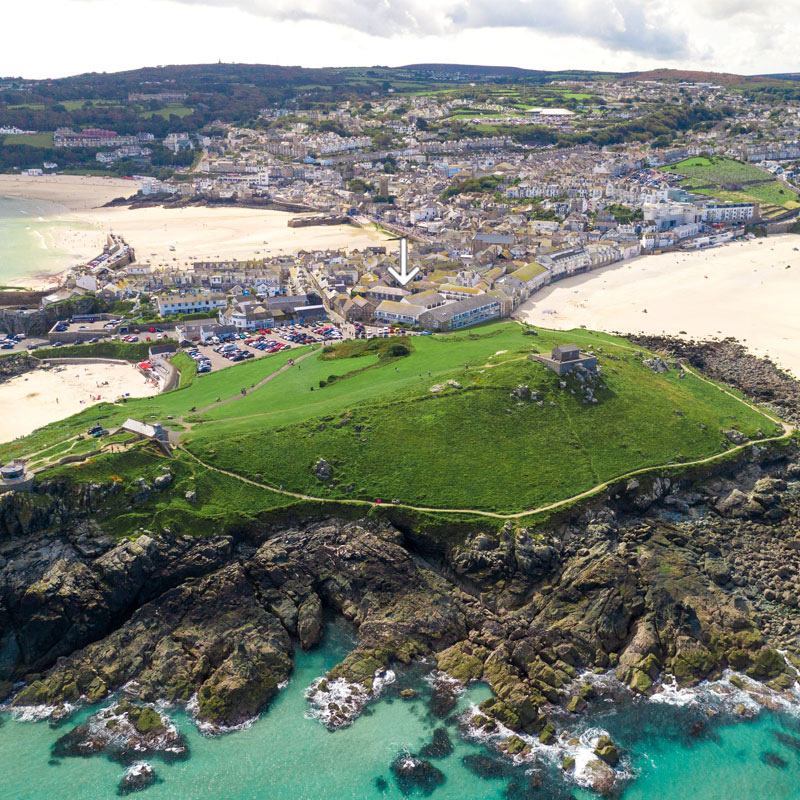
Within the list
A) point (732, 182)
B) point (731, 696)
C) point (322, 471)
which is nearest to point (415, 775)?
point (731, 696)

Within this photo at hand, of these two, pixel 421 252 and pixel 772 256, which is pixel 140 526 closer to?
pixel 421 252

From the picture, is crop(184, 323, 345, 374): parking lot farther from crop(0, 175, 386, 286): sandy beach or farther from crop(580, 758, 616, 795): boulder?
crop(580, 758, 616, 795): boulder

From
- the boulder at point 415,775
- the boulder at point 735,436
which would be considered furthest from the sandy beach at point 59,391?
the boulder at point 735,436

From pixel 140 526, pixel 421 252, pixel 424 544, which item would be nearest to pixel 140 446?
pixel 140 526

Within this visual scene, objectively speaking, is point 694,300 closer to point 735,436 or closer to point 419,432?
point 735,436

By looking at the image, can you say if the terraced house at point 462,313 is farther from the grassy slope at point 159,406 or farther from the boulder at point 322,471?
the boulder at point 322,471

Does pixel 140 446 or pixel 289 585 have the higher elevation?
pixel 140 446
